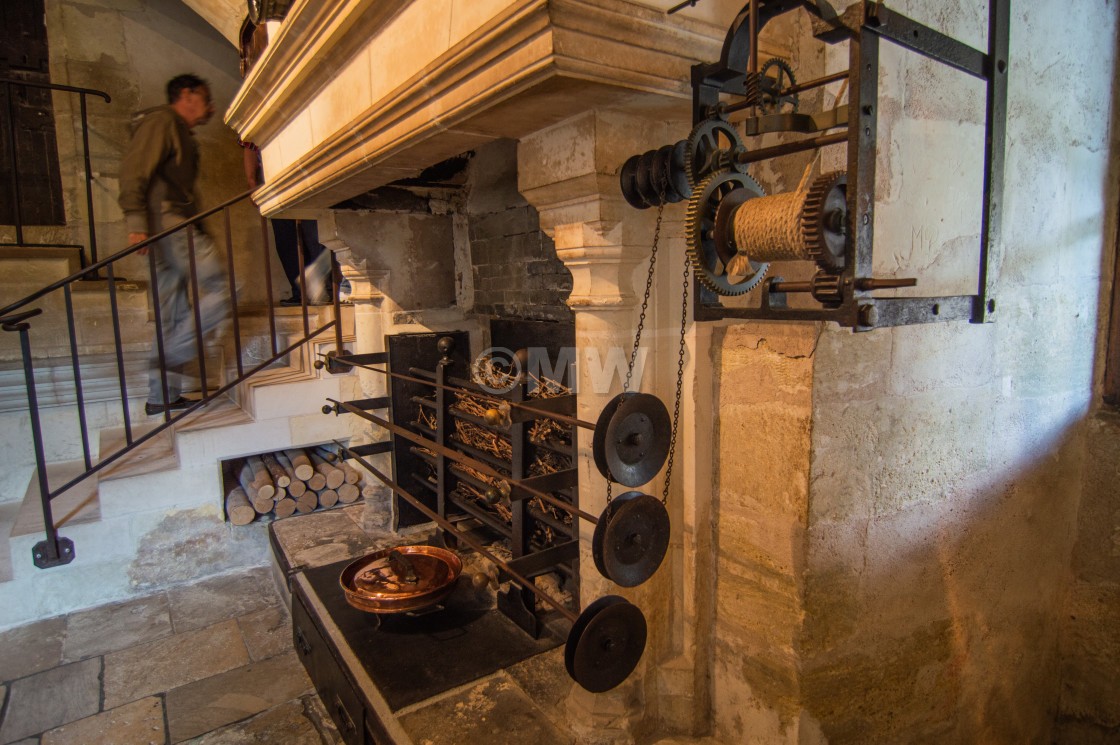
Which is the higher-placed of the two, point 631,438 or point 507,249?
point 507,249

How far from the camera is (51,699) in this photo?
2.50 meters

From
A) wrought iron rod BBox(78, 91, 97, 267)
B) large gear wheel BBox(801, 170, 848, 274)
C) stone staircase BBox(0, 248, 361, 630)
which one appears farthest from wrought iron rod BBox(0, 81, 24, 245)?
large gear wheel BBox(801, 170, 848, 274)

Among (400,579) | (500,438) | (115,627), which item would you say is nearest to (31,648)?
(115,627)

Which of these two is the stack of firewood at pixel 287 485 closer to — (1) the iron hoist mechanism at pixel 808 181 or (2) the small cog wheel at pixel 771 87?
(1) the iron hoist mechanism at pixel 808 181

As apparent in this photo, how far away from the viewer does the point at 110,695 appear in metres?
2.52

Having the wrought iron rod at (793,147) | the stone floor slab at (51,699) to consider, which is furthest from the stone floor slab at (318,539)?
the wrought iron rod at (793,147)

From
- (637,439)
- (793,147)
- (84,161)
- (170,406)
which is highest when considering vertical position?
(84,161)

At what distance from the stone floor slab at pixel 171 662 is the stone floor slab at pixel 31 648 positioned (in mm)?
252

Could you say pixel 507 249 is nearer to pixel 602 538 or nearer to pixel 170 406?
pixel 602 538

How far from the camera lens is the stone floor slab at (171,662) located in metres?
2.57

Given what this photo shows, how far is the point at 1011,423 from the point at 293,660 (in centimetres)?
295

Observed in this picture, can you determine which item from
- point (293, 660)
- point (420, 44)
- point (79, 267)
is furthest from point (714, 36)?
point (79, 267)

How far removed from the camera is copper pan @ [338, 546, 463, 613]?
2.22m

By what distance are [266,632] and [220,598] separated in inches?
19.5
